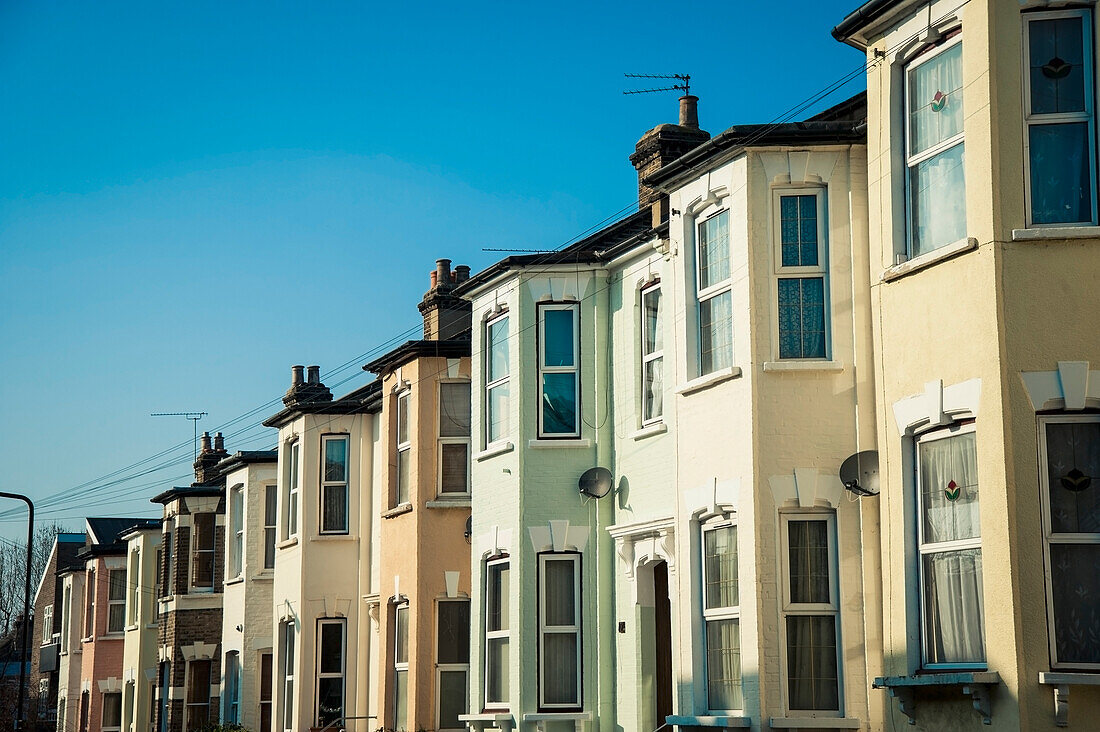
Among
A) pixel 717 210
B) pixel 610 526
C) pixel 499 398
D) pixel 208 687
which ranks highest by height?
pixel 717 210

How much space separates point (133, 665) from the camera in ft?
133

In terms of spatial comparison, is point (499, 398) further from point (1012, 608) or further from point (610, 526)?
point (1012, 608)

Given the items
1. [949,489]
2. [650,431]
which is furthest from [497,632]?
[949,489]

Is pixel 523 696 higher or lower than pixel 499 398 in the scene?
lower

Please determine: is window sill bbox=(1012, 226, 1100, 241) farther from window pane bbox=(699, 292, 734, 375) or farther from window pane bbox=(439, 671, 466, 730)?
window pane bbox=(439, 671, 466, 730)

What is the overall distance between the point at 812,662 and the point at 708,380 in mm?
3103

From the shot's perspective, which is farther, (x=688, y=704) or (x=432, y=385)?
(x=432, y=385)

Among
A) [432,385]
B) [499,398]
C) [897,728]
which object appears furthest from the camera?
[432,385]

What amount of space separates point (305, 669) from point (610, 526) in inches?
419

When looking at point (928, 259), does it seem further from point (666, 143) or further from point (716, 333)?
point (666, 143)

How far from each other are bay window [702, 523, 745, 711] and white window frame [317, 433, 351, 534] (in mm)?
13774

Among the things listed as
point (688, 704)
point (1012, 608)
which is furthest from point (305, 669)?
point (1012, 608)

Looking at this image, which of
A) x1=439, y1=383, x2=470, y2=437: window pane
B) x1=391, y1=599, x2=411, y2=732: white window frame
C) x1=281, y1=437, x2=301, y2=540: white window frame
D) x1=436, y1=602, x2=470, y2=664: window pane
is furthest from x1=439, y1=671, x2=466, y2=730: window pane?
x1=281, y1=437, x2=301, y2=540: white window frame

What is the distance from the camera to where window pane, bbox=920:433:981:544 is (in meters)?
11.9
